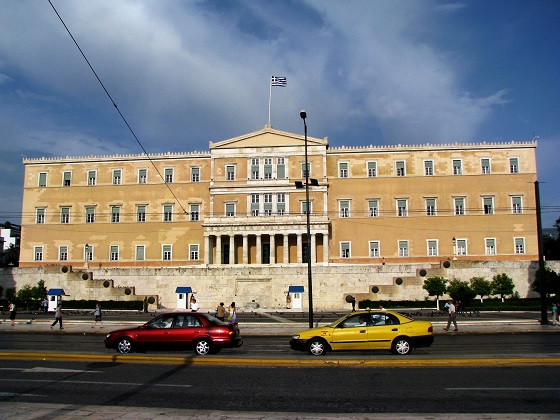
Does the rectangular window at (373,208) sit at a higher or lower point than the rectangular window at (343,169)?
lower

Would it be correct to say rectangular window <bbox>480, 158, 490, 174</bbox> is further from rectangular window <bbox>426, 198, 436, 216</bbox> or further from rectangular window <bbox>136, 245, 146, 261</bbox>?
rectangular window <bbox>136, 245, 146, 261</bbox>

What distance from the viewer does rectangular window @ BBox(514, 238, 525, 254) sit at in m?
55.9

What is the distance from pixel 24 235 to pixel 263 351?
55.0 meters

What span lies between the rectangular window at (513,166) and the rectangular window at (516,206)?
10.4 ft

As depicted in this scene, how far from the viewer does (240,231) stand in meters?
57.6

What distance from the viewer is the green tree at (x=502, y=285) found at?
1745 inches

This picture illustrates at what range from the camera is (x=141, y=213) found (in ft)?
204

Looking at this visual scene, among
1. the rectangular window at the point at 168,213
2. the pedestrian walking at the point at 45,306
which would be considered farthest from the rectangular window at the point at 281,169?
the pedestrian walking at the point at 45,306

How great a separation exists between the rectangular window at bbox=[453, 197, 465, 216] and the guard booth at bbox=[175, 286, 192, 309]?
31.5 m

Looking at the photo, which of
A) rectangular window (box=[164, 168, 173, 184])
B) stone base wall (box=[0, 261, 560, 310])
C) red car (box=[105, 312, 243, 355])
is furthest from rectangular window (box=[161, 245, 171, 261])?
red car (box=[105, 312, 243, 355])

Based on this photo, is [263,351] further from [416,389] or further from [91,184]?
[91,184]

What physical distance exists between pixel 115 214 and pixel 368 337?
171ft

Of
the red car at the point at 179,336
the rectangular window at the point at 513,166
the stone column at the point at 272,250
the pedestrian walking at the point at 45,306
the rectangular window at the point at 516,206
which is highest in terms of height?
the rectangular window at the point at 513,166

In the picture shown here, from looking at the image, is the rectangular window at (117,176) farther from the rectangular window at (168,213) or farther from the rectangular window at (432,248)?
the rectangular window at (432,248)
